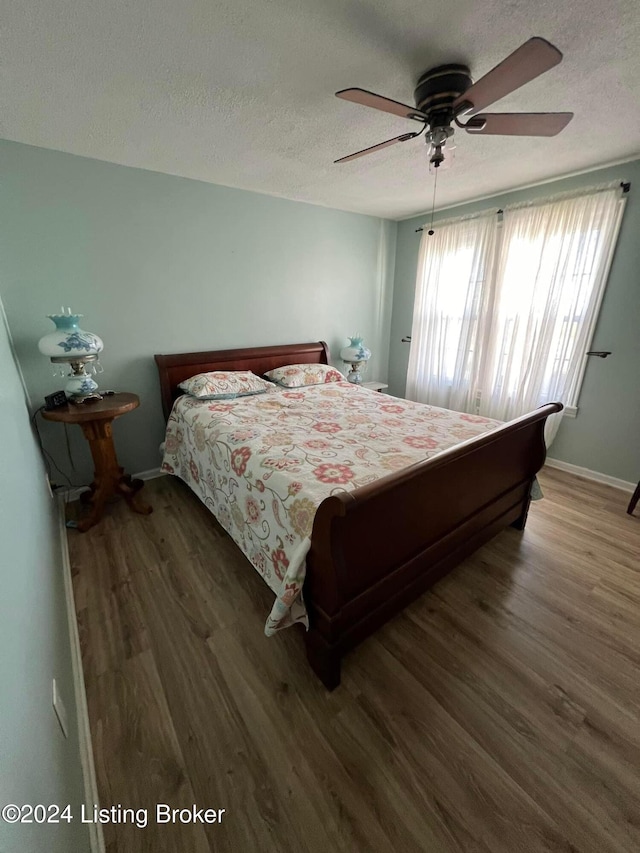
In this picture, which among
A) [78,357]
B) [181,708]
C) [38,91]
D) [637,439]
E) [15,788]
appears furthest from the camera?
[637,439]

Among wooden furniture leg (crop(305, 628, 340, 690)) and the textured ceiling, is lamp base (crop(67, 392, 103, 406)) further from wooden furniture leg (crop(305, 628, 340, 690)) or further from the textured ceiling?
wooden furniture leg (crop(305, 628, 340, 690))

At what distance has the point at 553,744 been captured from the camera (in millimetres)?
1147

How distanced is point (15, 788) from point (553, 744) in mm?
1529

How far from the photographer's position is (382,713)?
4.05ft

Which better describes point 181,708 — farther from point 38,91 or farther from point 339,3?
point 38,91

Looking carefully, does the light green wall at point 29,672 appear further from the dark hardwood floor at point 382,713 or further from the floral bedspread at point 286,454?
the floral bedspread at point 286,454

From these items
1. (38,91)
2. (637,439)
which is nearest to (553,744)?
(637,439)

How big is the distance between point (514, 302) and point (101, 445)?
11.8ft

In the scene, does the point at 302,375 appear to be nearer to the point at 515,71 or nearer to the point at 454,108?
the point at 454,108

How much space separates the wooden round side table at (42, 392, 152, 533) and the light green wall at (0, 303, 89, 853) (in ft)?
1.79

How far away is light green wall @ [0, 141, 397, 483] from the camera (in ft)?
6.97

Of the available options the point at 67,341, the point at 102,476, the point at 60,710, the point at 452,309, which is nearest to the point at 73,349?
the point at 67,341

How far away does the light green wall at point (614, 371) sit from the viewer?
8.02ft

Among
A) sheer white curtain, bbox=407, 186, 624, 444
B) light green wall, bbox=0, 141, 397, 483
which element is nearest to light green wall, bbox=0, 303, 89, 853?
light green wall, bbox=0, 141, 397, 483
